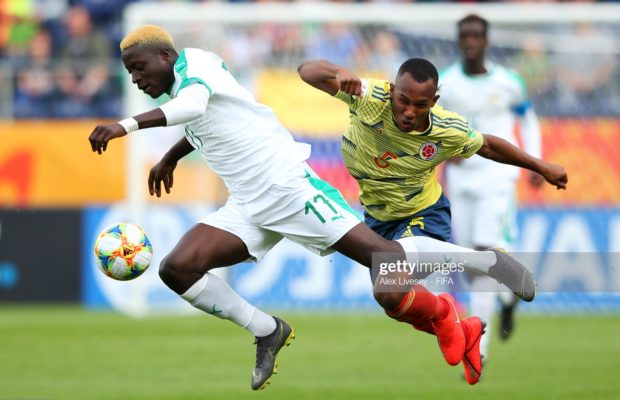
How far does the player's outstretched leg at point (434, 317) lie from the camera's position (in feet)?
25.7

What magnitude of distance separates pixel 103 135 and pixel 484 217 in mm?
5255

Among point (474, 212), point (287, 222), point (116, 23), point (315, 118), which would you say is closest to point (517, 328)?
point (474, 212)

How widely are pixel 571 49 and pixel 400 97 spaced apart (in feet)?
27.6

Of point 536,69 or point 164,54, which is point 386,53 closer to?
point 536,69

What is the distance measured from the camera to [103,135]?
257 inches

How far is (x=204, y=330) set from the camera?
44.7ft

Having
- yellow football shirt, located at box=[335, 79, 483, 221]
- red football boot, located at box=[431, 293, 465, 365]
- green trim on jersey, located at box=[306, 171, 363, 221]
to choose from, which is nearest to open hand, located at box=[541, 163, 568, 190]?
yellow football shirt, located at box=[335, 79, 483, 221]

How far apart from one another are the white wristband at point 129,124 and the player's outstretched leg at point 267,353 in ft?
6.63

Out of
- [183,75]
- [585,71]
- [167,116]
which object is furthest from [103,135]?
[585,71]

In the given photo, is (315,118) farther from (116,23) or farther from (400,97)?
(400,97)

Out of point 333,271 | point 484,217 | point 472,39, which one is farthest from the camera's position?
point 333,271

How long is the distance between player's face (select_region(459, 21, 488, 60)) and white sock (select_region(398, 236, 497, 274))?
313 cm

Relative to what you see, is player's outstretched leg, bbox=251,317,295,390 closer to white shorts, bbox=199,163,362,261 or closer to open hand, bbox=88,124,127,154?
white shorts, bbox=199,163,362,261

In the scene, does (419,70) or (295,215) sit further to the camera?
(295,215)
